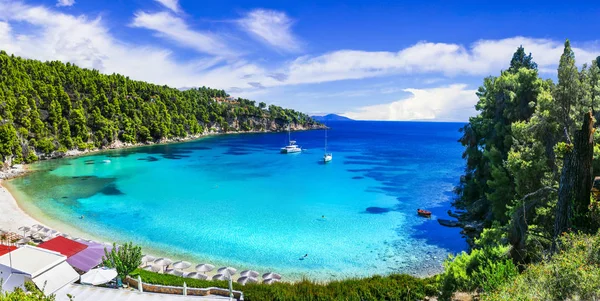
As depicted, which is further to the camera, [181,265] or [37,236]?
[37,236]

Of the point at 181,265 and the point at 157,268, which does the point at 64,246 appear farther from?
the point at 181,265

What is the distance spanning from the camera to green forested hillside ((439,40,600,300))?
8.52 m

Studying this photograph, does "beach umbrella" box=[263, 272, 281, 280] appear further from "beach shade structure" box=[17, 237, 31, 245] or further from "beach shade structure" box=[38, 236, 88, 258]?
"beach shade structure" box=[17, 237, 31, 245]

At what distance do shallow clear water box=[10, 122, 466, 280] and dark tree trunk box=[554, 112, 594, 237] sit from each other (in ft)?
39.2

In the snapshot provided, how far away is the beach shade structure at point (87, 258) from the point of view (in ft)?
60.1

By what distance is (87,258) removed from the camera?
19.0 metres

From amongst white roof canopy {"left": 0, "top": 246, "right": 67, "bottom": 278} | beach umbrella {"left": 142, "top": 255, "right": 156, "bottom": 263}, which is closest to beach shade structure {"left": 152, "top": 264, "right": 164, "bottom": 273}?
beach umbrella {"left": 142, "top": 255, "right": 156, "bottom": 263}

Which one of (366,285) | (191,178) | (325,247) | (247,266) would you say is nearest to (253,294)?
(366,285)

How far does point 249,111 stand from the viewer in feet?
533

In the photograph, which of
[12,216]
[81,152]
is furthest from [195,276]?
[81,152]

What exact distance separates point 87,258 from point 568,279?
2269 centimetres

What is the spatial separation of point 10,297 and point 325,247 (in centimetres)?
2036

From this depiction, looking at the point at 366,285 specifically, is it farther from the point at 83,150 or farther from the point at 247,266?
the point at 83,150

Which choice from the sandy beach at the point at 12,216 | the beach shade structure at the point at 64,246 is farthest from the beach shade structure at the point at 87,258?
the sandy beach at the point at 12,216
